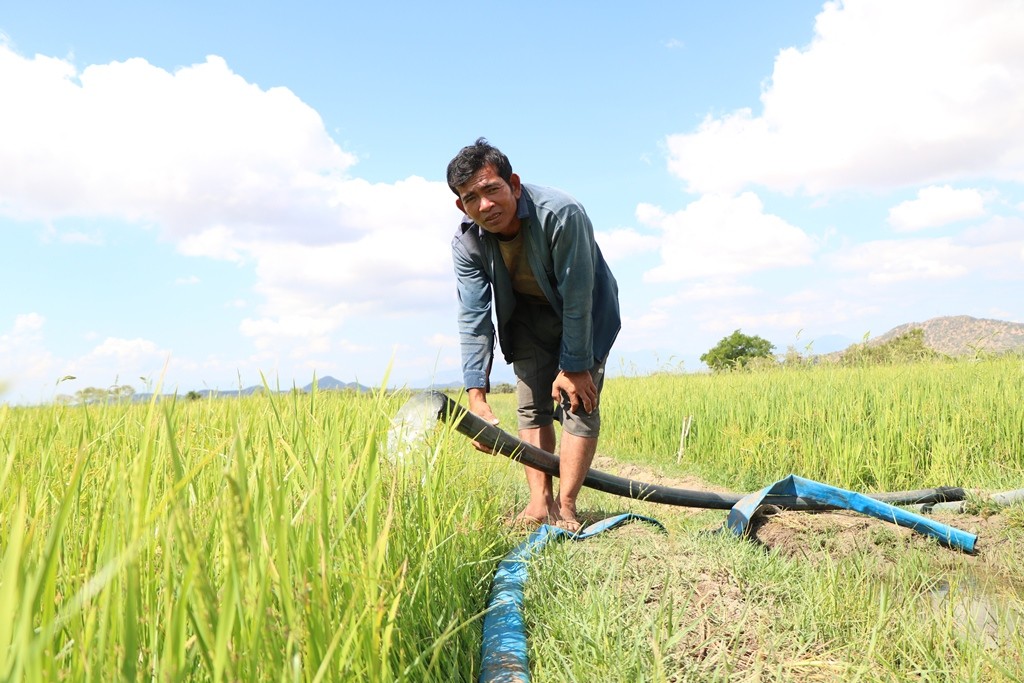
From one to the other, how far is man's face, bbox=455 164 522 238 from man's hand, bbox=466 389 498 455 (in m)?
0.77

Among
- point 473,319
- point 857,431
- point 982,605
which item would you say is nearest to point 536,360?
point 473,319

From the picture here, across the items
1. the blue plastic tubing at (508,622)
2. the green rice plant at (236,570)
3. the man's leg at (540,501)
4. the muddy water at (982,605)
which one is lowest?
the muddy water at (982,605)

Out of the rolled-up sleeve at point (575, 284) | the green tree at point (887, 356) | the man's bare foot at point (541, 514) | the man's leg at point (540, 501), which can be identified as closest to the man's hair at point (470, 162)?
the rolled-up sleeve at point (575, 284)

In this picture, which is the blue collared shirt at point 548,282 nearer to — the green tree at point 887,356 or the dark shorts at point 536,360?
the dark shorts at point 536,360

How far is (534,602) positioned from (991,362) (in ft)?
26.6

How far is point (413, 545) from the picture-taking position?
1949 mm

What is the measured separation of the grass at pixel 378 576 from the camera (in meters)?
0.94

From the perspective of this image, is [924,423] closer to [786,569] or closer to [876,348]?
[786,569]

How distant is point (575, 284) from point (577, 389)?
1.62ft

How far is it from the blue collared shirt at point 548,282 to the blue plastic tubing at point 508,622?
960 mm

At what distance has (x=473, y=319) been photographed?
3.42 metres

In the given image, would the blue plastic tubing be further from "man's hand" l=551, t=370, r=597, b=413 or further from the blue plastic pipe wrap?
the blue plastic pipe wrap

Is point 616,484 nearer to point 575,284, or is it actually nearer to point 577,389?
point 577,389

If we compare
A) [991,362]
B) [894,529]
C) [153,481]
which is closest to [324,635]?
[153,481]
